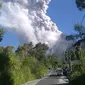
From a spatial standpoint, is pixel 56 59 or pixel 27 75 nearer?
pixel 27 75

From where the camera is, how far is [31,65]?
6875 cm

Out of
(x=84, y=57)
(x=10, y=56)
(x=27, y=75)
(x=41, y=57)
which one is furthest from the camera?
(x=41, y=57)

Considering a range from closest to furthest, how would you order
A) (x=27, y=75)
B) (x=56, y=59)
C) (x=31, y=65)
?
(x=27, y=75) < (x=31, y=65) < (x=56, y=59)

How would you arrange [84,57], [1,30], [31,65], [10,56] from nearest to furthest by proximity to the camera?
[1,30]
[10,56]
[84,57]
[31,65]

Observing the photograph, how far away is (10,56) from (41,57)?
315ft

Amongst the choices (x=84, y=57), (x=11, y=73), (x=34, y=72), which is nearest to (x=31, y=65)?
(x=34, y=72)

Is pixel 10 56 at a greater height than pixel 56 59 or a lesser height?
lesser

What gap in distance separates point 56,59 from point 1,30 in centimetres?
16021

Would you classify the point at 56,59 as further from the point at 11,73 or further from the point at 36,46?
the point at 11,73

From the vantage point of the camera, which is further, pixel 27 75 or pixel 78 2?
pixel 27 75

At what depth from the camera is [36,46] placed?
141 metres

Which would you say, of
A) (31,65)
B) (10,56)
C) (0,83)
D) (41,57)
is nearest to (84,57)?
(10,56)

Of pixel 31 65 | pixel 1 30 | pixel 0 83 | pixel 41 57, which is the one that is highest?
pixel 41 57

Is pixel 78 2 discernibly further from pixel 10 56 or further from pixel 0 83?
pixel 10 56
